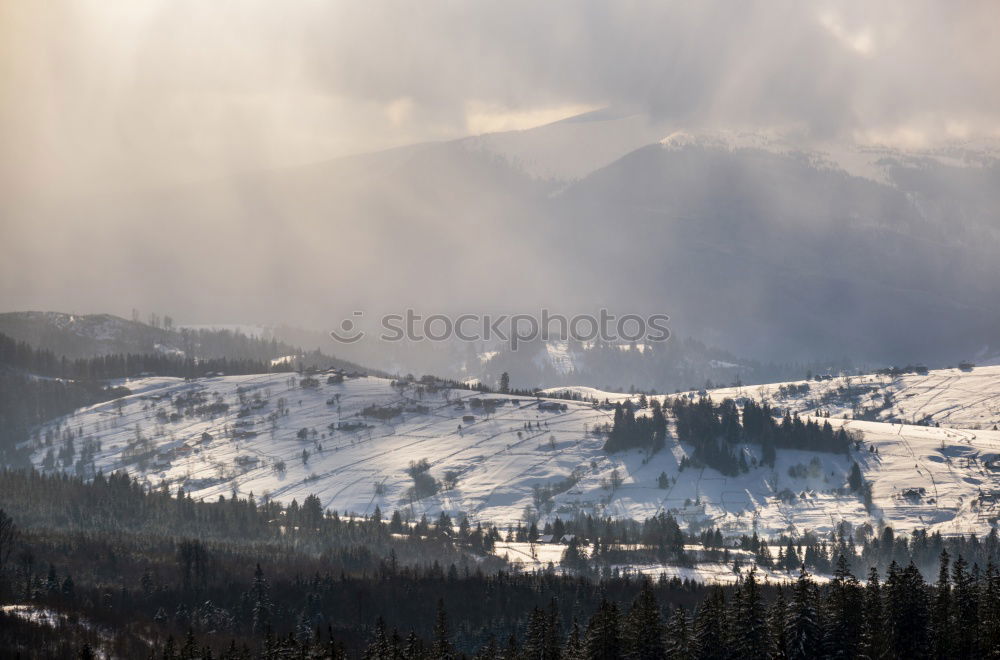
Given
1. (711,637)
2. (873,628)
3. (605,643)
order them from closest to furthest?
(711,637)
(873,628)
(605,643)

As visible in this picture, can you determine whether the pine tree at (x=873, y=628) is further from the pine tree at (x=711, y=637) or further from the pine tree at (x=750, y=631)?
the pine tree at (x=711, y=637)

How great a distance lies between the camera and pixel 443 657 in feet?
610

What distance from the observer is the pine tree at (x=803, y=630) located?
172 m

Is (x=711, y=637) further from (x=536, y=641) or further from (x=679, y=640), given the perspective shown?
(x=536, y=641)

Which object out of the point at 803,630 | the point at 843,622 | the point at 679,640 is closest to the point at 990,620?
A: the point at 843,622

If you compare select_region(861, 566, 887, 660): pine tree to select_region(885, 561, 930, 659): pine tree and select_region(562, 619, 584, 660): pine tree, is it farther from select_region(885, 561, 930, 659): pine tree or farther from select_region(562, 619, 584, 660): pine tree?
select_region(562, 619, 584, 660): pine tree

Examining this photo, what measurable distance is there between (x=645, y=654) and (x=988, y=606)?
46742mm

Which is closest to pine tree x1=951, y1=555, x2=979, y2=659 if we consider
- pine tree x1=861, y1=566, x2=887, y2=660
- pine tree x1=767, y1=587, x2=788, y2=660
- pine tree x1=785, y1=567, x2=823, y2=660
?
pine tree x1=861, y1=566, x2=887, y2=660

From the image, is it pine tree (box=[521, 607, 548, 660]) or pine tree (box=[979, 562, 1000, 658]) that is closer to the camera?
pine tree (box=[979, 562, 1000, 658])

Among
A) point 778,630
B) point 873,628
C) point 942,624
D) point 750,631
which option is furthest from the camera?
point 873,628

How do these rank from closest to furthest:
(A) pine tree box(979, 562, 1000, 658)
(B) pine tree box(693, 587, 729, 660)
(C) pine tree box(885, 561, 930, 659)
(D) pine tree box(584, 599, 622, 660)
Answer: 1. (A) pine tree box(979, 562, 1000, 658)
2. (B) pine tree box(693, 587, 729, 660)
3. (C) pine tree box(885, 561, 930, 659)
4. (D) pine tree box(584, 599, 622, 660)

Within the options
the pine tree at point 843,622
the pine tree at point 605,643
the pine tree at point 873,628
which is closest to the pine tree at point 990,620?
the pine tree at point 873,628

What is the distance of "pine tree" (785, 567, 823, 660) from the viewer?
6762 inches

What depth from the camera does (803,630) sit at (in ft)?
566
